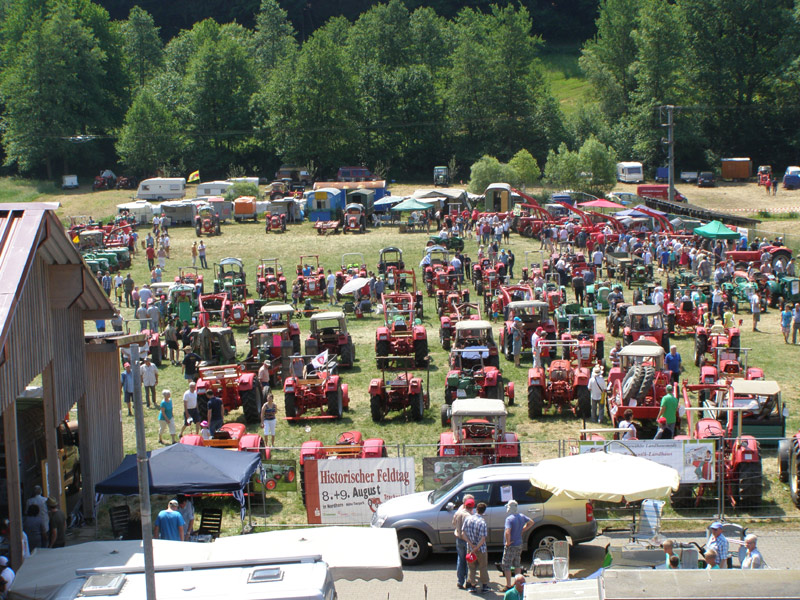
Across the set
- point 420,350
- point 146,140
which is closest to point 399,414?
point 420,350

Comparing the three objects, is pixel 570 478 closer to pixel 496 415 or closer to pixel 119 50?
pixel 496 415

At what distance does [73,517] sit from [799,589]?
10.3 meters

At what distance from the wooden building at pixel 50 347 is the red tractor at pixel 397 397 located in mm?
4949

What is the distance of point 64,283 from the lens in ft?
43.4

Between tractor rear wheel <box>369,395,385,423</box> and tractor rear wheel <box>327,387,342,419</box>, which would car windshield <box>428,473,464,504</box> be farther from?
tractor rear wheel <box>327,387,342,419</box>

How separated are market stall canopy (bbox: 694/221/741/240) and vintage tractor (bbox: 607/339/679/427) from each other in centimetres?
1866

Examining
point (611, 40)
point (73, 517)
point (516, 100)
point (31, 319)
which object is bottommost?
point (73, 517)

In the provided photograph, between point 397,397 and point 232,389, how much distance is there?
3472 mm

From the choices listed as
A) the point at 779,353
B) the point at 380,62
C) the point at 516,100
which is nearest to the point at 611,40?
the point at 516,100

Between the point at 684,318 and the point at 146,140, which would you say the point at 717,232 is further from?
the point at 146,140

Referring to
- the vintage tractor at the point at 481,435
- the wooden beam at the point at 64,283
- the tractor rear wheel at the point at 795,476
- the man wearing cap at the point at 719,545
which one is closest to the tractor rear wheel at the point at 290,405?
the vintage tractor at the point at 481,435

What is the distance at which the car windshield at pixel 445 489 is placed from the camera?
41.0 ft

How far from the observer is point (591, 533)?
12.3 metres

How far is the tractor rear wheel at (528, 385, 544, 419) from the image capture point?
18.4 m
